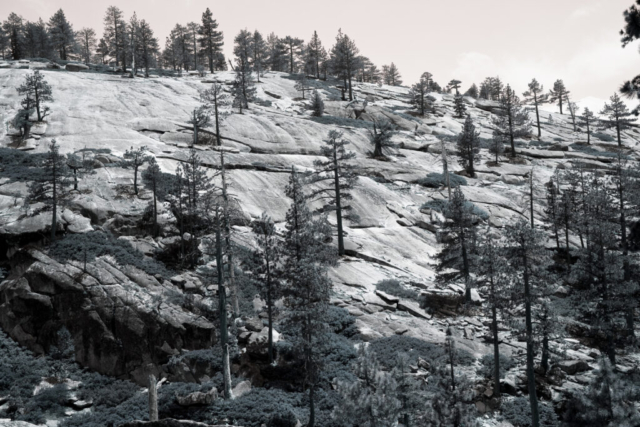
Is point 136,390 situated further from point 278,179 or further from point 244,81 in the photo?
point 244,81

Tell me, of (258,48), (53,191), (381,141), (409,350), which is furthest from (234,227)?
(258,48)

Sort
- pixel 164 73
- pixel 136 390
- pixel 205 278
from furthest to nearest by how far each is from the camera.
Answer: pixel 164 73
pixel 205 278
pixel 136 390

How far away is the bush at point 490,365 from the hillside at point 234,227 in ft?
1.52

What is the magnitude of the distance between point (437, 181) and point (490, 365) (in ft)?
94.0

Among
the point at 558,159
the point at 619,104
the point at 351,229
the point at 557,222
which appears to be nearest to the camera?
the point at 351,229

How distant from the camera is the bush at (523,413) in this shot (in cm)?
1956

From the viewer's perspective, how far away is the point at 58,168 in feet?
95.5

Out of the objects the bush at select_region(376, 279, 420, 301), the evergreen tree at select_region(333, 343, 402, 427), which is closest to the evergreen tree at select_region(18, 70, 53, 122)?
the bush at select_region(376, 279, 420, 301)

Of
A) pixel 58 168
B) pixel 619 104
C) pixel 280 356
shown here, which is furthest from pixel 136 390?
pixel 619 104

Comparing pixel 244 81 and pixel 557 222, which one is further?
pixel 244 81

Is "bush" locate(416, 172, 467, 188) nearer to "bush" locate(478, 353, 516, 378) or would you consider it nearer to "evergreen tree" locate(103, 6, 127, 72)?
"bush" locate(478, 353, 516, 378)

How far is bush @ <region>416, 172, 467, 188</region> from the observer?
48094 millimetres

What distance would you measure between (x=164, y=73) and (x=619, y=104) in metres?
80.0

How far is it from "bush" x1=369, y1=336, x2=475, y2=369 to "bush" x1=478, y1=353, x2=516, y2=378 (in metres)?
0.71
